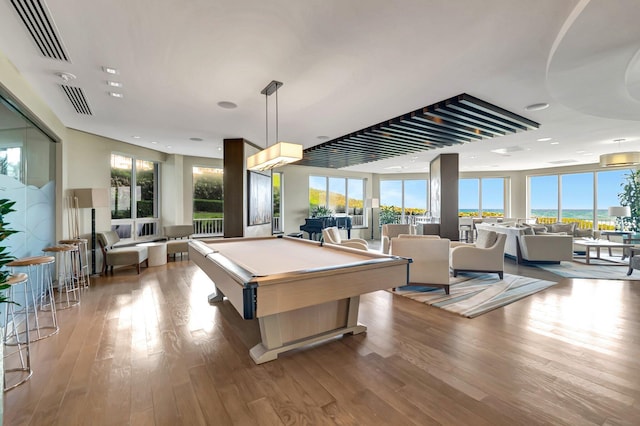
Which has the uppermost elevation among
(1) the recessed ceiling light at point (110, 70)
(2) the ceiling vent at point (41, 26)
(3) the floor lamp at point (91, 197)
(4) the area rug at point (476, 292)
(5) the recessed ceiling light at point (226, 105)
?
(5) the recessed ceiling light at point (226, 105)

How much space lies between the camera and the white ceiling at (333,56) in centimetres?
224

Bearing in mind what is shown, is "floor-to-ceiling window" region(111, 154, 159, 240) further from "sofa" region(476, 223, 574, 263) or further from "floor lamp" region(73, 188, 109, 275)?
"sofa" region(476, 223, 574, 263)

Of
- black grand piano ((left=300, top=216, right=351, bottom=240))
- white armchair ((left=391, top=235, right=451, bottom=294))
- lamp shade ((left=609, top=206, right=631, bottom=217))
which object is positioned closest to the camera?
white armchair ((left=391, top=235, right=451, bottom=294))

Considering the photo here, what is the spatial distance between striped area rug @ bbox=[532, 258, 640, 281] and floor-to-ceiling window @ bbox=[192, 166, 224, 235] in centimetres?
879

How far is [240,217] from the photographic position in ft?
21.0

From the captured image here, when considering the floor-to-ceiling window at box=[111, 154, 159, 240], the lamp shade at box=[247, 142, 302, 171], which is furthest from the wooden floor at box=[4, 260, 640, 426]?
the floor-to-ceiling window at box=[111, 154, 159, 240]

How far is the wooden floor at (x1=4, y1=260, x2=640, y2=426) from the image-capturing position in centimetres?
190

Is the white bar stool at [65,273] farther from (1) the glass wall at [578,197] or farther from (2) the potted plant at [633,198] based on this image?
(1) the glass wall at [578,197]

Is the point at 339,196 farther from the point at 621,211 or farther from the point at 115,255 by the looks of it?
the point at 621,211

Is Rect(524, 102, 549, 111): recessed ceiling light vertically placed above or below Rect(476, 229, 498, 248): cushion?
above

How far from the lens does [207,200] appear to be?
9000 millimetres

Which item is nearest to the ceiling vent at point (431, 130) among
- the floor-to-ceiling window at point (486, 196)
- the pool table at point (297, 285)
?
the pool table at point (297, 285)

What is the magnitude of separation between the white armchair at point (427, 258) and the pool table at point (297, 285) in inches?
60.3

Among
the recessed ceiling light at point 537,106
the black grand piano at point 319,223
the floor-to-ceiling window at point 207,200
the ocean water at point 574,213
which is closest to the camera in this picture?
the recessed ceiling light at point 537,106
